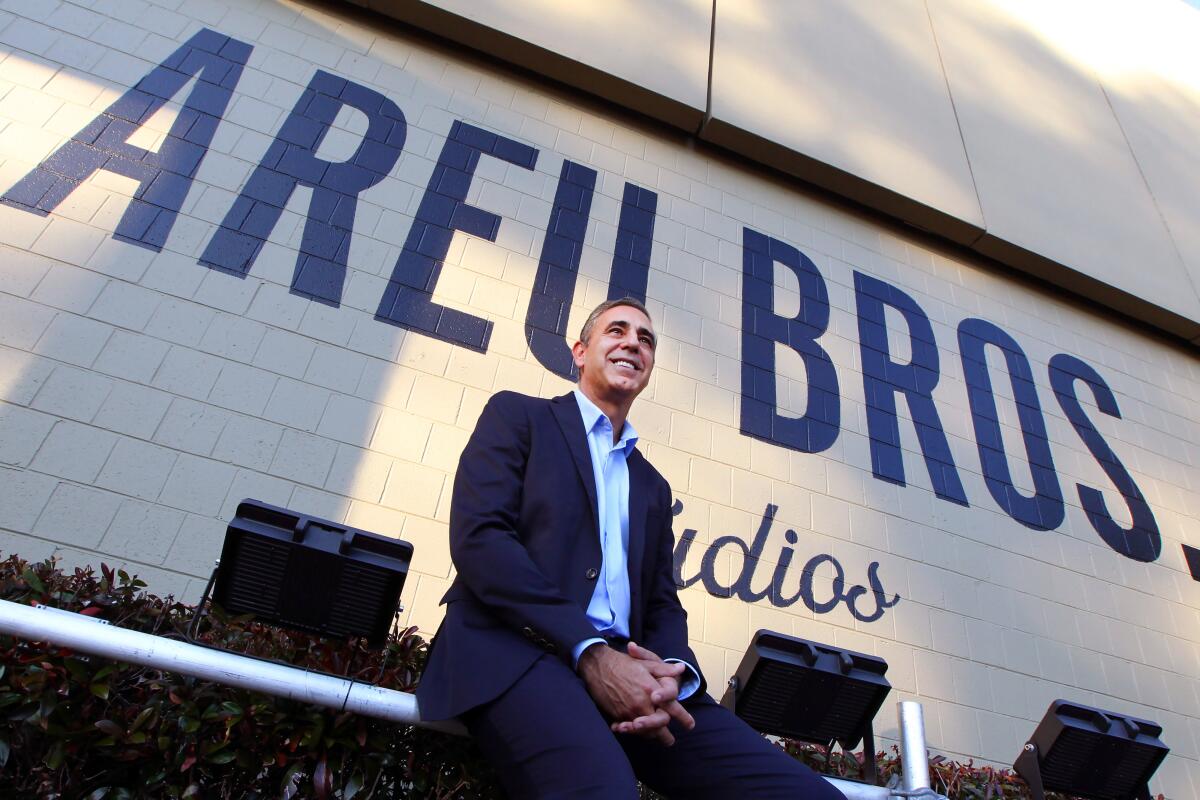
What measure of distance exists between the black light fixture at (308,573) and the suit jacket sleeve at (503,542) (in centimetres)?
21

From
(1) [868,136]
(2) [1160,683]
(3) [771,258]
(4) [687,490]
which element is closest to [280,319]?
(4) [687,490]

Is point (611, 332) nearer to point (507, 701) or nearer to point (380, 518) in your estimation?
point (507, 701)

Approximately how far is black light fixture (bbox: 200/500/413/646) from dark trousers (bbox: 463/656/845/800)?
38 centimetres

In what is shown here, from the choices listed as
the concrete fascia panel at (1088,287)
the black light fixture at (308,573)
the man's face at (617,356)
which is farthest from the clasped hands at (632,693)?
the concrete fascia panel at (1088,287)

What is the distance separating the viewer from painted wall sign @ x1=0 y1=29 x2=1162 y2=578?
380 cm

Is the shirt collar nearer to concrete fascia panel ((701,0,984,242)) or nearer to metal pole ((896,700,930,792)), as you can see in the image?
metal pole ((896,700,930,792))

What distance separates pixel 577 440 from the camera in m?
1.96

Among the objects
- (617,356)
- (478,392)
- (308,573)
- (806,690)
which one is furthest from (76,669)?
(478,392)

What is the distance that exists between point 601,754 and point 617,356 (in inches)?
41.3

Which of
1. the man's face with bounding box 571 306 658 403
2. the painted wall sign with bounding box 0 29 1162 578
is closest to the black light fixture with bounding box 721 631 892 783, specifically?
the man's face with bounding box 571 306 658 403

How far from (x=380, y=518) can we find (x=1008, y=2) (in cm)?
687

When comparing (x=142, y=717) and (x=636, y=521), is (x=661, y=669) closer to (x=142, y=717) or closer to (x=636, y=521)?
(x=636, y=521)

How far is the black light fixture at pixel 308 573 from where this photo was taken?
5.90ft

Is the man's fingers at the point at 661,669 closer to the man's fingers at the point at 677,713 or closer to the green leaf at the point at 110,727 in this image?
the man's fingers at the point at 677,713
